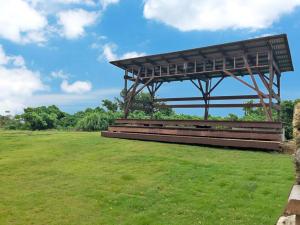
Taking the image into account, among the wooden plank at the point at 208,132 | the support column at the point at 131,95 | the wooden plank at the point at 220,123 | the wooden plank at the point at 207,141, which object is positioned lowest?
the wooden plank at the point at 207,141

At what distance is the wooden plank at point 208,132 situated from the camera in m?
13.2

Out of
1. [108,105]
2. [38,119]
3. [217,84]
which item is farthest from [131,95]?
[108,105]

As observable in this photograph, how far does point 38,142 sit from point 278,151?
462 inches

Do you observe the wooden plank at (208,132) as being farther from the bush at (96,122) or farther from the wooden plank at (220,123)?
the bush at (96,122)

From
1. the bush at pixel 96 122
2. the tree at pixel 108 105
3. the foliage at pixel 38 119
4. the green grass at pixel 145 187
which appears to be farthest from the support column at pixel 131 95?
the tree at pixel 108 105

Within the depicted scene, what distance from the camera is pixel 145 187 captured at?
8.16 m

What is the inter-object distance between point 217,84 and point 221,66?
1.10 metres

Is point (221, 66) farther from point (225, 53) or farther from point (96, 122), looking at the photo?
point (96, 122)

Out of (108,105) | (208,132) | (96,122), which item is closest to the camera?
(208,132)

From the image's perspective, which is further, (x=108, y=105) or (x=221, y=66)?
(x=108, y=105)

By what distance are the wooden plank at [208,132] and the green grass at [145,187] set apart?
1.07 metres

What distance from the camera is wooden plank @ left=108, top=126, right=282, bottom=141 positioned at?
13.2 meters

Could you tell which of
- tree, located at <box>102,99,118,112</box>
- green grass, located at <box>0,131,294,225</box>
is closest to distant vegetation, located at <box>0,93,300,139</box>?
tree, located at <box>102,99,118,112</box>

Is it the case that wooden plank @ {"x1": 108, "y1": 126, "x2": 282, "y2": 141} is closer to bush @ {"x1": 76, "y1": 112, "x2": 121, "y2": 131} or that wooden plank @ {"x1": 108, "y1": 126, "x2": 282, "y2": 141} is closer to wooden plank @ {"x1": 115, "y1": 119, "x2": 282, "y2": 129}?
wooden plank @ {"x1": 115, "y1": 119, "x2": 282, "y2": 129}
